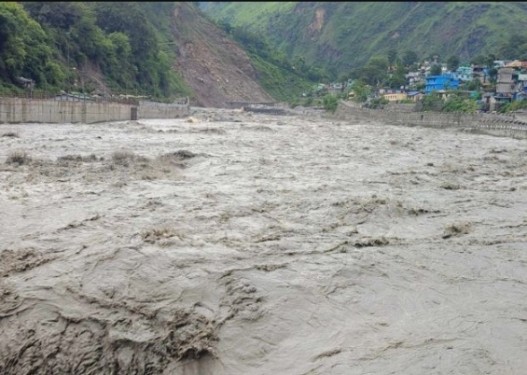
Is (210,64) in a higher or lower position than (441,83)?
higher

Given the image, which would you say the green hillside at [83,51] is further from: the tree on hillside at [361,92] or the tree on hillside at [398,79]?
the tree on hillside at [398,79]

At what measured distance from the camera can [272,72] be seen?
12244cm

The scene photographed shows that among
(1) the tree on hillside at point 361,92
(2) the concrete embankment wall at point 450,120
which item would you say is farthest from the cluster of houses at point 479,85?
(2) the concrete embankment wall at point 450,120

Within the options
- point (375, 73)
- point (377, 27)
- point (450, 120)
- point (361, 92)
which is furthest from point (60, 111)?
point (377, 27)

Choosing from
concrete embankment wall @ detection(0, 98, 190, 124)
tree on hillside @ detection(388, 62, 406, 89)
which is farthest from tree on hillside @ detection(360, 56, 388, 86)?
concrete embankment wall @ detection(0, 98, 190, 124)

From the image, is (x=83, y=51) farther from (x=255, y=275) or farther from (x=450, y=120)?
(x=255, y=275)

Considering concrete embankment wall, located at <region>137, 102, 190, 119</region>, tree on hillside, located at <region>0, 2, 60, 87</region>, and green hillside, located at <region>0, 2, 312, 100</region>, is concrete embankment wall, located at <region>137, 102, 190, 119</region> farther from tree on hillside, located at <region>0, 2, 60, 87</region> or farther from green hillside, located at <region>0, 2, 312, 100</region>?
tree on hillside, located at <region>0, 2, 60, 87</region>

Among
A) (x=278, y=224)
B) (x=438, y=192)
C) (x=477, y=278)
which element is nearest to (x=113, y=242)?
(x=278, y=224)

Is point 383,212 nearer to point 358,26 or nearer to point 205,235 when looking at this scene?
point 205,235

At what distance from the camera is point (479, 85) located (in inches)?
2438

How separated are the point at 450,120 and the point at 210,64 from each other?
64.3m

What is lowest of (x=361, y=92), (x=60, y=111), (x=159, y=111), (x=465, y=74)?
(x=159, y=111)

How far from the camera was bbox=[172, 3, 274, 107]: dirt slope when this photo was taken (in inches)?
3917

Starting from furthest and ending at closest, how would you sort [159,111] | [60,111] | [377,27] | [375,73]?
[377,27]
[375,73]
[159,111]
[60,111]
